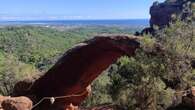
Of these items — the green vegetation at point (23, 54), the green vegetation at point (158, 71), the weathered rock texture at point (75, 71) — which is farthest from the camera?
the green vegetation at point (23, 54)

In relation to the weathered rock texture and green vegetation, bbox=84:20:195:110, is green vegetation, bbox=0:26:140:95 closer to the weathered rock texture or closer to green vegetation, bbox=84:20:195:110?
the weathered rock texture

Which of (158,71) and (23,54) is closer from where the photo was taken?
(158,71)

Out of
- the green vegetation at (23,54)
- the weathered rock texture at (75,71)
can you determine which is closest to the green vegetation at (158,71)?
the weathered rock texture at (75,71)

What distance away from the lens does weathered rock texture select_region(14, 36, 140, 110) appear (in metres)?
21.7

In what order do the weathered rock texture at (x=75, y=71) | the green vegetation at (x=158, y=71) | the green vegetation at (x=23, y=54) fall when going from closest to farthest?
the green vegetation at (x=158, y=71) → the weathered rock texture at (x=75, y=71) → the green vegetation at (x=23, y=54)

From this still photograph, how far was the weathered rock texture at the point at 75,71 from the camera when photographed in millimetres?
21703

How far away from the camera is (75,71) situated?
22281 millimetres

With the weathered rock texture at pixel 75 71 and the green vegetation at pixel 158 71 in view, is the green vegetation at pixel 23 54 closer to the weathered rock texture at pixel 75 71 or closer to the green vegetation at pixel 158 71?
the weathered rock texture at pixel 75 71

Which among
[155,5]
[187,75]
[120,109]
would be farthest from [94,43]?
[155,5]

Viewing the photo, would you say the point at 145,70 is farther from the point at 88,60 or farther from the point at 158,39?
the point at 88,60

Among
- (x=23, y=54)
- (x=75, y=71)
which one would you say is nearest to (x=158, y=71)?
(x=75, y=71)

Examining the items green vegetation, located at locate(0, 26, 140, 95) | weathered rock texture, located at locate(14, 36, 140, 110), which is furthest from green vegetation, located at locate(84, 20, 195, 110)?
green vegetation, located at locate(0, 26, 140, 95)

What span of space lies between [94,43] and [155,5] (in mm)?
72146

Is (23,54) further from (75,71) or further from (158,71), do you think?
(158,71)
